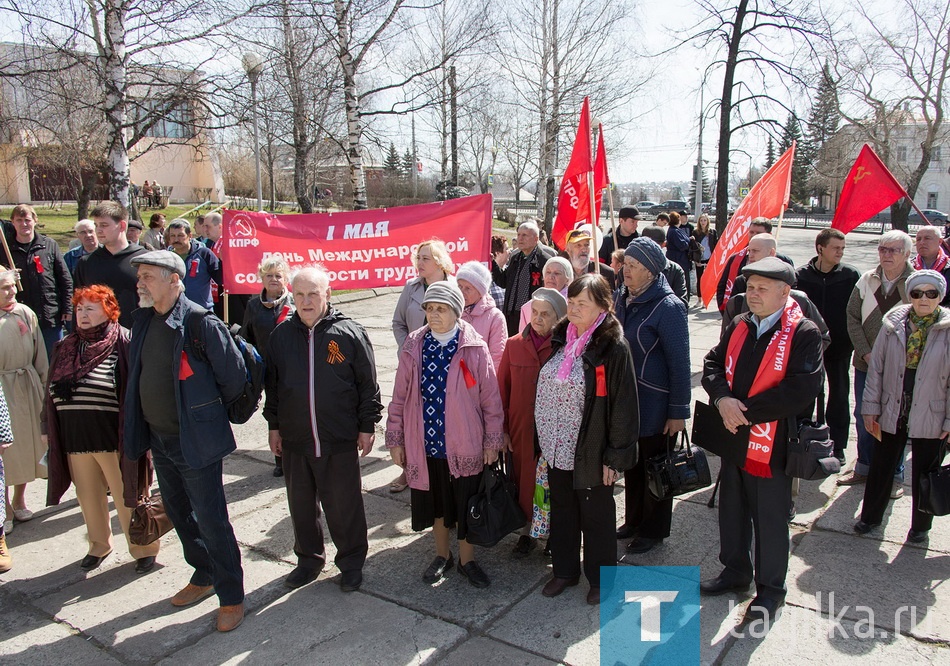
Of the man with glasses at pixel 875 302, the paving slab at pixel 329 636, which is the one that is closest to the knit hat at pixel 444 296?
the paving slab at pixel 329 636

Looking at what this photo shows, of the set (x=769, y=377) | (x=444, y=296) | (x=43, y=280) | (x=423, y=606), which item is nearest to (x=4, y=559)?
(x=423, y=606)

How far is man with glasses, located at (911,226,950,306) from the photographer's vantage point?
5219mm

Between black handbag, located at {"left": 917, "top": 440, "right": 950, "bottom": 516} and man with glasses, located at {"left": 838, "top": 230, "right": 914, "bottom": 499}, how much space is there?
81 cm

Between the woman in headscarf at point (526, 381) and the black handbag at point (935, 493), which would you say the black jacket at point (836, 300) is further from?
the woman in headscarf at point (526, 381)

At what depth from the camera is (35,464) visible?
473 centimetres

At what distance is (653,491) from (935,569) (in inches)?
Result: 65.3

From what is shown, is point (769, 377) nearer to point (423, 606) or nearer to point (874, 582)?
point (874, 582)

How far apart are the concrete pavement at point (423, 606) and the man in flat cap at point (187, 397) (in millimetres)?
380

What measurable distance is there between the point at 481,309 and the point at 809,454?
2.14 metres

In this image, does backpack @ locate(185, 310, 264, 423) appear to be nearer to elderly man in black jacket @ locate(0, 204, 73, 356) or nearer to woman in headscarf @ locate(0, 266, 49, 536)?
woman in headscarf @ locate(0, 266, 49, 536)

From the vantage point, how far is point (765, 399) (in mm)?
3248

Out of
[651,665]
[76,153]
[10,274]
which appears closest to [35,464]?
[10,274]

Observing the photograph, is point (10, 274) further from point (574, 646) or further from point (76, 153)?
point (76, 153)

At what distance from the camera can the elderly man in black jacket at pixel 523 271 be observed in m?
6.13
